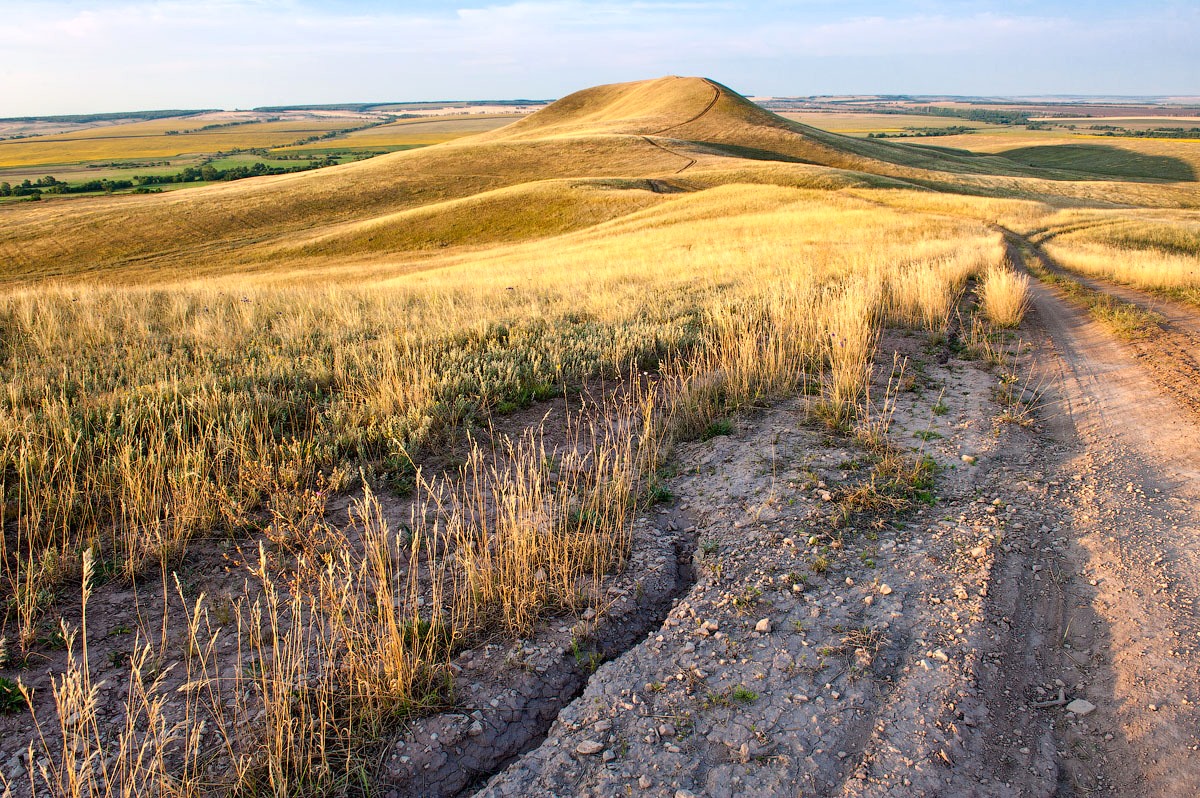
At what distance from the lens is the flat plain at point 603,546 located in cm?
262

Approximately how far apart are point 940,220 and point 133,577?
24630mm

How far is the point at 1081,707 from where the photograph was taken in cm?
275

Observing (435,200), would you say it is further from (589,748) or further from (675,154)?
(589,748)

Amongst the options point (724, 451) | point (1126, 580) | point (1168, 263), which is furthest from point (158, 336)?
point (1168, 263)

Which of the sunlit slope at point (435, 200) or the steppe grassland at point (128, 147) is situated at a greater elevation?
the steppe grassland at point (128, 147)

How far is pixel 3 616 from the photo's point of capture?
11.0 ft

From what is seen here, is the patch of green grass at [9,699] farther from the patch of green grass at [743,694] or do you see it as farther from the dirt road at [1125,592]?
the dirt road at [1125,592]

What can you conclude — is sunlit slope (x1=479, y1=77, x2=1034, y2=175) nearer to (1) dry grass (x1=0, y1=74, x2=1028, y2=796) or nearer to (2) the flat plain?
(1) dry grass (x1=0, y1=74, x2=1028, y2=796)

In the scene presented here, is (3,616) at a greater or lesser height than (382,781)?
greater

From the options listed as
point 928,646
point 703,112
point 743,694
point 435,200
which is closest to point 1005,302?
point 928,646

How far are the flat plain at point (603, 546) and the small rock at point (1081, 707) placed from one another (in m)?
0.02

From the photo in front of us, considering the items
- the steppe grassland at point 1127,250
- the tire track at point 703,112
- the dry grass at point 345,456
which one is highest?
the tire track at point 703,112

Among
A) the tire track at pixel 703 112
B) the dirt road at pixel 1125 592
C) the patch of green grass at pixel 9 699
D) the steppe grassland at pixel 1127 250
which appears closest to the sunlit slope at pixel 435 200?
the tire track at pixel 703 112

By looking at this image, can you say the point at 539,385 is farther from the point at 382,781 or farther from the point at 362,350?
the point at 382,781
